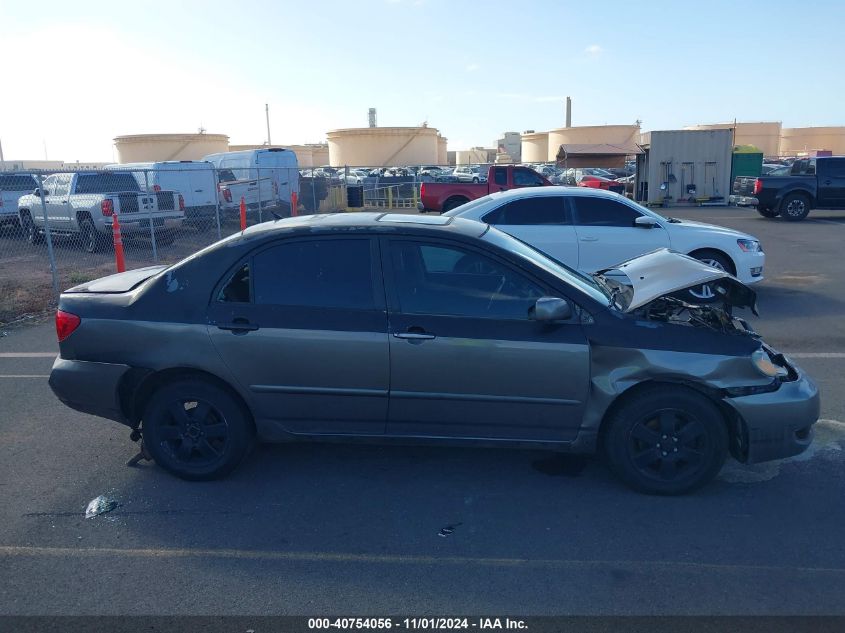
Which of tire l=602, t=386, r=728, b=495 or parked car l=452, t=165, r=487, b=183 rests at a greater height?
parked car l=452, t=165, r=487, b=183

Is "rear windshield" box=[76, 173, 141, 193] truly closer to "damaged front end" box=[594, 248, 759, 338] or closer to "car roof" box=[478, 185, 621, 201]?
"car roof" box=[478, 185, 621, 201]

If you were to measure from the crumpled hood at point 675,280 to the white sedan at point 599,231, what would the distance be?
14.4ft

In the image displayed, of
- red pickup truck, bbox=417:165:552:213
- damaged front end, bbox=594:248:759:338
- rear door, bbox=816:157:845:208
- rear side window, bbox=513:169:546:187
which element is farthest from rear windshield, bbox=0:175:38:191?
rear door, bbox=816:157:845:208

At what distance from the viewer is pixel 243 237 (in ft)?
14.6

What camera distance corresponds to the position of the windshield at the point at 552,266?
4371 mm

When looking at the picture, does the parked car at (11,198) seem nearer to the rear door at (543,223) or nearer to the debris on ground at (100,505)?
the rear door at (543,223)

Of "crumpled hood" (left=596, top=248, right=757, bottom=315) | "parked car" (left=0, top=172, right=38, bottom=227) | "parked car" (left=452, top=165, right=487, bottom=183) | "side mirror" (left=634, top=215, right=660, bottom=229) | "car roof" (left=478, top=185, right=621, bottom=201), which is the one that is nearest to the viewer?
"crumpled hood" (left=596, top=248, right=757, bottom=315)

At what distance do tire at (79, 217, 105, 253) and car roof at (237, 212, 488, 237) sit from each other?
12.6m

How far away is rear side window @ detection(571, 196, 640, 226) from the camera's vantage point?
939 centimetres

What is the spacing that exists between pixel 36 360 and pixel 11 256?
1051cm

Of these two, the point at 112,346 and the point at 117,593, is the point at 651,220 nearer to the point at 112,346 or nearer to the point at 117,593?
the point at 112,346

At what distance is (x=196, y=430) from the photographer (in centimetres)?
445

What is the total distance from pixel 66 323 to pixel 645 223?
7122 mm

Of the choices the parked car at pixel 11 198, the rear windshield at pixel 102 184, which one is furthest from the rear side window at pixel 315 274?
the parked car at pixel 11 198
